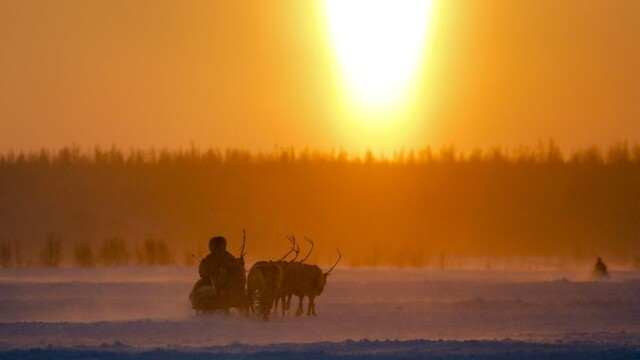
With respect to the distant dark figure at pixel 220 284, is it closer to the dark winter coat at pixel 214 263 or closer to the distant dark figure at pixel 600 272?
the dark winter coat at pixel 214 263

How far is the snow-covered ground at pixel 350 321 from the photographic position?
1466cm

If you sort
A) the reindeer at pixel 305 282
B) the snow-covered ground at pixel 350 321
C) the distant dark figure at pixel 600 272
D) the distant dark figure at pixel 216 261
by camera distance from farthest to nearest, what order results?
the distant dark figure at pixel 600 272
the reindeer at pixel 305 282
the distant dark figure at pixel 216 261
the snow-covered ground at pixel 350 321

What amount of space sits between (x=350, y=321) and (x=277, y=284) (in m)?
1.19

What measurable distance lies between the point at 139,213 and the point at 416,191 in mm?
14780

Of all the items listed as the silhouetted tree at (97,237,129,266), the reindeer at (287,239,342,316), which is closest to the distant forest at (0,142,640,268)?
the silhouetted tree at (97,237,129,266)

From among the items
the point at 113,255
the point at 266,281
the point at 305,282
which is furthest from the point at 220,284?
the point at 113,255

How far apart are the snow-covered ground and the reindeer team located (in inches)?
9.4

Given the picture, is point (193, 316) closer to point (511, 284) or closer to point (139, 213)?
point (511, 284)

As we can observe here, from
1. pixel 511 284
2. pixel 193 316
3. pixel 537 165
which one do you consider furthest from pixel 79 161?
pixel 193 316

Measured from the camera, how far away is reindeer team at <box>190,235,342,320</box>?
1942cm

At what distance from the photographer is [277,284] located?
1942 cm

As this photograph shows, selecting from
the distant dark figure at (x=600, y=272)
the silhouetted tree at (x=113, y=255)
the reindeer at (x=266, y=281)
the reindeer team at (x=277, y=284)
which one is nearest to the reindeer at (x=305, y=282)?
the reindeer team at (x=277, y=284)

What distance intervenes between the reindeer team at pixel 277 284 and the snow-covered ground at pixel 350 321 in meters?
0.24

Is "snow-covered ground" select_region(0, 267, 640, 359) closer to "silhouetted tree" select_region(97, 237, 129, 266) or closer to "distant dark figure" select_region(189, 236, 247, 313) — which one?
"distant dark figure" select_region(189, 236, 247, 313)
